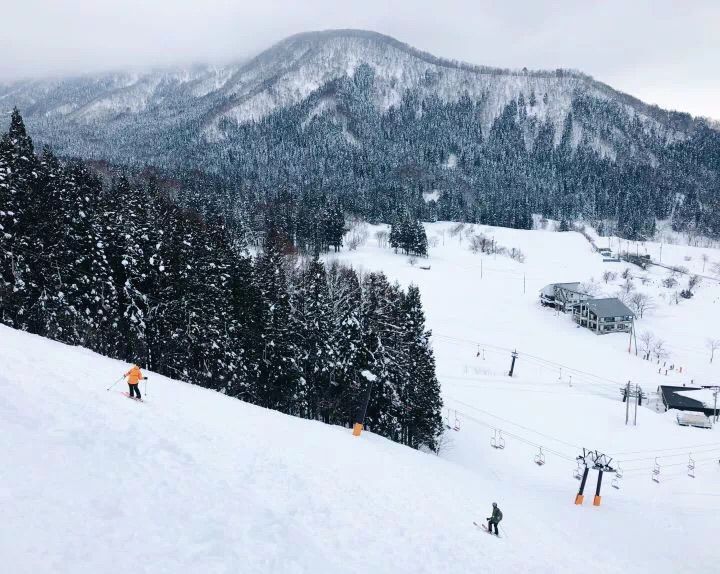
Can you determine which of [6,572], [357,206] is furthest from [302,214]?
[6,572]

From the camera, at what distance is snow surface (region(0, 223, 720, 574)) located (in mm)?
9602

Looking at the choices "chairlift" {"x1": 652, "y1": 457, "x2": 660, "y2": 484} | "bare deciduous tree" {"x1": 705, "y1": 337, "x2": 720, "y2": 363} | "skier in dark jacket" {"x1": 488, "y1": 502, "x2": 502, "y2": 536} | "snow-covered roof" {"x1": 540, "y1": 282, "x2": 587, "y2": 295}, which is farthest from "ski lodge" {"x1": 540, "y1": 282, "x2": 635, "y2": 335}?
"skier in dark jacket" {"x1": 488, "y1": 502, "x2": 502, "y2": 536}

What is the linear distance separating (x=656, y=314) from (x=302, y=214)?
8172 centimetres

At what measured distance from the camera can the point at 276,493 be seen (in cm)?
1363

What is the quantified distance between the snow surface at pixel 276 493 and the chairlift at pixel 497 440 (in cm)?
64

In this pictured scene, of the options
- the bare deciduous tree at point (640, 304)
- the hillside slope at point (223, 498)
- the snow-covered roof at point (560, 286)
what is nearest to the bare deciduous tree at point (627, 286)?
the bare deciduous tree at point (640, 304)

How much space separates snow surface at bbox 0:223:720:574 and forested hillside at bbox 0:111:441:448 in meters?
6.49

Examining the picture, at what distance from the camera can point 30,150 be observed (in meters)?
28.4

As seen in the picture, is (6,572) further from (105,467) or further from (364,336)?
(364,336)

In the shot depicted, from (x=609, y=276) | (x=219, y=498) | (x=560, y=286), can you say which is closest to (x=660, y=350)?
(x=560, y=286)

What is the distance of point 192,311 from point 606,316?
7661 cm

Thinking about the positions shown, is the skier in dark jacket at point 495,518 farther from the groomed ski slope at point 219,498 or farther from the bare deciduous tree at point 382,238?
the bare deciduous tree at point 382,238

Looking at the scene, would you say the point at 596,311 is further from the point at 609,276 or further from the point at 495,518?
the point at 495,518

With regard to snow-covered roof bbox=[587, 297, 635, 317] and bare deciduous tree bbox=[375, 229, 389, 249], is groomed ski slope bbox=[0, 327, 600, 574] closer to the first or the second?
snow-covered roof bbox=[587, 297, 635, 317]
